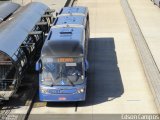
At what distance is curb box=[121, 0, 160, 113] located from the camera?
20.9 metres

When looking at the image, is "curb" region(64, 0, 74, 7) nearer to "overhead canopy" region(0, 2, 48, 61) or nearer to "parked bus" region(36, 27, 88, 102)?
"overhead canopy" region(0, 2, 48, 61)

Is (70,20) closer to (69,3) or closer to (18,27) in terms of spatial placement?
(18,27)

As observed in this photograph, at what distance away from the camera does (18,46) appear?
811 inches

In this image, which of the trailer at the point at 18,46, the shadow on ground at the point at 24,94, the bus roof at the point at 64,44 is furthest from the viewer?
the shadow on ground at the point at 24,94

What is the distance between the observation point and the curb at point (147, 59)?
68.5ft

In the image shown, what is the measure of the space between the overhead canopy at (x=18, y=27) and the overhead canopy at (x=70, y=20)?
1467 millimetres

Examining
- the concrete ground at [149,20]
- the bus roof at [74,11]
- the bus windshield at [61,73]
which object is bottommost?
the concrete ground at [149,20]

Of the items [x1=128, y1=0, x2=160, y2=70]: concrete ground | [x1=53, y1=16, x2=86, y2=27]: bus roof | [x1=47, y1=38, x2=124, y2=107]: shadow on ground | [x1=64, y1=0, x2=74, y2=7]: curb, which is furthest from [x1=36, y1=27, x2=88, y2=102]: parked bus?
[x1=64, y1=0, x2=74, y2=7]: curb

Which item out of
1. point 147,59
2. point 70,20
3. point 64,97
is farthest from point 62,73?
point 147,59

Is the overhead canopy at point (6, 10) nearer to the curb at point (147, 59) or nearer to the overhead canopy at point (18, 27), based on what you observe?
the overhead canopy at point (18, 27)

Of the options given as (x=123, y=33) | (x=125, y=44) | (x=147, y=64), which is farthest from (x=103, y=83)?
(x=123, y=33)

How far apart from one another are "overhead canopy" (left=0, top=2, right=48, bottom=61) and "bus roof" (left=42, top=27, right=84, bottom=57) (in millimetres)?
1486

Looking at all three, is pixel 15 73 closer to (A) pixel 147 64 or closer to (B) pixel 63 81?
(B) pixel 63 81

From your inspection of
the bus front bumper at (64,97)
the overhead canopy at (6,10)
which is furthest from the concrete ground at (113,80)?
the overhead canopy at (6,10)
